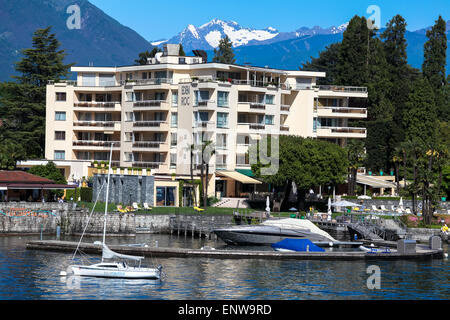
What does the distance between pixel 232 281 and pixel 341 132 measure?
6815 centimetres

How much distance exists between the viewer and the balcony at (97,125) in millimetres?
121500

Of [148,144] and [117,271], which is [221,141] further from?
[117,271]

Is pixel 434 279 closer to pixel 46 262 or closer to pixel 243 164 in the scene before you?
pixel 46 262

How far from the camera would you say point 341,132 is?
124188 mm

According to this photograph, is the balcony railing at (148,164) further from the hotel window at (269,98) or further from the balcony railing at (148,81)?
the hotel window at (269,98)

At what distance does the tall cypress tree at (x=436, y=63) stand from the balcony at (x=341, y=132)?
71.9 feet

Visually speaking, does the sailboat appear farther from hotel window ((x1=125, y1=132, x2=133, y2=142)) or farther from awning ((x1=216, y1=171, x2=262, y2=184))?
hotel window ((x1=125, y1=132, x2=133, y2=142))

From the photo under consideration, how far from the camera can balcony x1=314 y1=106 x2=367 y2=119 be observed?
123188 millimetres

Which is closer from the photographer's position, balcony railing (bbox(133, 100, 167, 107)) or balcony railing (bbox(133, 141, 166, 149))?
balcony railing (bbox(133, 100, 167, 107))

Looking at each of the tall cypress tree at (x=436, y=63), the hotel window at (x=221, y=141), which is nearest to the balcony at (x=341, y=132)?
the hotel window at (x=221, y=141)

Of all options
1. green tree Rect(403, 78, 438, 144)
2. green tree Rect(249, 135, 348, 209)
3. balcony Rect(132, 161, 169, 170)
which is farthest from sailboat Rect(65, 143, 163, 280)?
green tree Rect(403, 78, 438, 144)

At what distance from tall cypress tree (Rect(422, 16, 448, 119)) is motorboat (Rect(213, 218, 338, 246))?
66.3 m

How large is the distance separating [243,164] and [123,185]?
18.4 m
